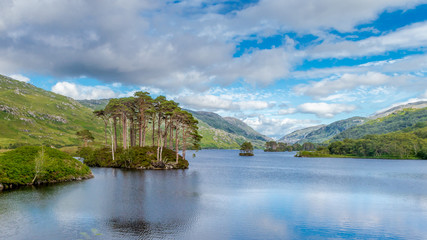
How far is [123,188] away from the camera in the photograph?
54469 mm

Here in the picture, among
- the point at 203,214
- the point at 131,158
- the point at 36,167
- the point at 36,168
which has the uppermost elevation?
the point at 36,167

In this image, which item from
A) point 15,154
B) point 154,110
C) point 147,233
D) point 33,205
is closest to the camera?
point 147,233

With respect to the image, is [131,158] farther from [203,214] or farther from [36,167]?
[203,214]

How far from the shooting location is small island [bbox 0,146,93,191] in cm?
5294

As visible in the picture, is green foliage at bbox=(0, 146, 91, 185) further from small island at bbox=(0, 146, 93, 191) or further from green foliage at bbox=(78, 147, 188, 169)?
green foliage at bbox=(78, 147, 188, 169)

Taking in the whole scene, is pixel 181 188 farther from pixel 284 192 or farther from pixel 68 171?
pixel 68 171

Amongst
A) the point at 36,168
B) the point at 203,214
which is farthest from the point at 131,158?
the point at 203,214

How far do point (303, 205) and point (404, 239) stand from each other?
644 inches

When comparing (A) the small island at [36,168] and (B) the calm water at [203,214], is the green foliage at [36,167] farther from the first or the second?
(B) the calm water at [203,214]

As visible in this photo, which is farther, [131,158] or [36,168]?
[131,158]

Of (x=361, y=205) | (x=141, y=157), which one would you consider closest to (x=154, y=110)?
(x=141, y=157)

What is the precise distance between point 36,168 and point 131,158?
1676 inches

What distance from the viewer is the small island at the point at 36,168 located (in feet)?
174

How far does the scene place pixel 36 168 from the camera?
185ft
